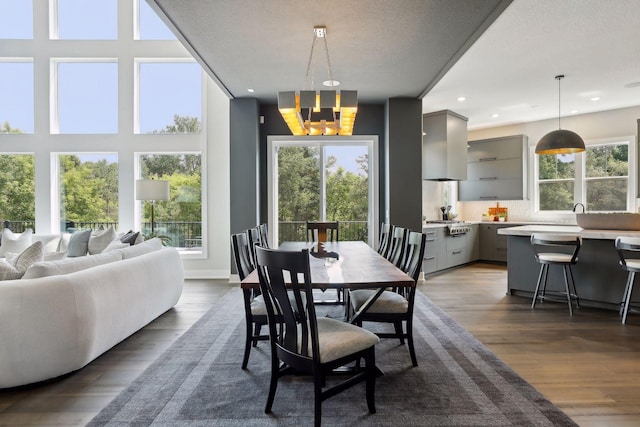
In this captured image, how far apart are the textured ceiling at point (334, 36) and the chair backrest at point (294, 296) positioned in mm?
2122

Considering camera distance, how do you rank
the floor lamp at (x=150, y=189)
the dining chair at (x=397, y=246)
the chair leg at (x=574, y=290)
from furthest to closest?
1. the floor lamp at (x=150, y=189)
2. the chair leg at (x=574, y=290)
3. the dining chair at (x=397, y=246)

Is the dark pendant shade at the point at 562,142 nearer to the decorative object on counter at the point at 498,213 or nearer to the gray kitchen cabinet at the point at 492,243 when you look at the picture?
the gray kitchen cabinet at the point at 492,243

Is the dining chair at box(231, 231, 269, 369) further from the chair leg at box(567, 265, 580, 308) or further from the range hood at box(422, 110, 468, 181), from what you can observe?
the range hood at box(422, 110, 468, 181)

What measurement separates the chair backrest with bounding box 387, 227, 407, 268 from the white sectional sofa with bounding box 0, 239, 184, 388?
7.63 ft

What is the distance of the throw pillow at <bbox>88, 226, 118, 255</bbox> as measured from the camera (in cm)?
432

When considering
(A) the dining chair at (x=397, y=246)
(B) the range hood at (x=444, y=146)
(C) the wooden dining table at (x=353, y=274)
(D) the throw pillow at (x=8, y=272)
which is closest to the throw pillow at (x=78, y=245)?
(D) the throw pillow at (x=8, y=272)

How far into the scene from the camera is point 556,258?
3789 mm

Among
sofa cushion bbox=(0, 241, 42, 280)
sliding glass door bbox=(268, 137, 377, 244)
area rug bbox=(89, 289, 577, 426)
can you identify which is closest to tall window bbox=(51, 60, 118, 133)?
sliding glass door bbox=(268, 137, 377, 244)

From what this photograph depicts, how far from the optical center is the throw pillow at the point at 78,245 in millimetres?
4297

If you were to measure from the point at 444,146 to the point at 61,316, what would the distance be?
5684mm

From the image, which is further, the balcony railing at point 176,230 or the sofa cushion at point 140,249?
the balcony railing at point 176,230

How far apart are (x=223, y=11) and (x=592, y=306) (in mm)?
4830

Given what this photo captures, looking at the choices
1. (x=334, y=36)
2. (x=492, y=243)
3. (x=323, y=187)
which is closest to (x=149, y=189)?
(x=323, y=187)

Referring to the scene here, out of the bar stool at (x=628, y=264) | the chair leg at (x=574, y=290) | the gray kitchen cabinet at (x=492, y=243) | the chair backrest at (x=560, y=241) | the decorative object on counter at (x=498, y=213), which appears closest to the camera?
the bar stool at (x=628, y=264)
